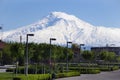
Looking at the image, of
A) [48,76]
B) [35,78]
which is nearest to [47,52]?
[48,76]

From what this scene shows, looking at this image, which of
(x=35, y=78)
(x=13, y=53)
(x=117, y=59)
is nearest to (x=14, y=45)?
(x=13, y=53)

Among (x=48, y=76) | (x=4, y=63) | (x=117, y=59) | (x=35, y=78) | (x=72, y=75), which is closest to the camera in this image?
(x=35, y=78)

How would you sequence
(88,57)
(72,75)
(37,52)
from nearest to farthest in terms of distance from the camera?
(72,75) < (37,52) < (88,57)

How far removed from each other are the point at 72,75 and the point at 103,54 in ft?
229

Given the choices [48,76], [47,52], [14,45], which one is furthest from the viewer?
[47,52]

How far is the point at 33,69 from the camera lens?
63031mm

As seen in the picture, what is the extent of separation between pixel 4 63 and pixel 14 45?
7264 cm

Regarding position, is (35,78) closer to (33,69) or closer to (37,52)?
(33,69)

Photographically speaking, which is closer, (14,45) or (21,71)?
(14,45)

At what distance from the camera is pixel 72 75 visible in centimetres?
6125

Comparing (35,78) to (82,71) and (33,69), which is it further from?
(82,71)

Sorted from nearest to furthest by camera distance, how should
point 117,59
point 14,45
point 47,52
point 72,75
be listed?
point 14,45, point 72,75, point 47,52, point 117,59

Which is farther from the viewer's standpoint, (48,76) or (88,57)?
(88,57)

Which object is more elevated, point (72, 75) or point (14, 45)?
point (14, 45)
